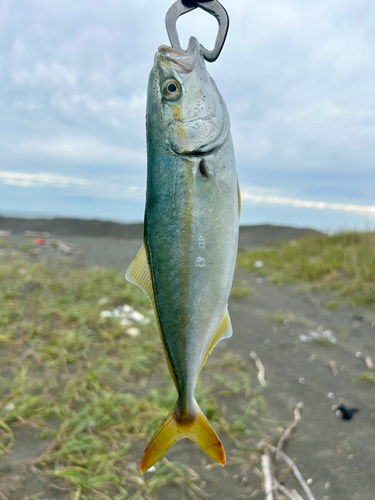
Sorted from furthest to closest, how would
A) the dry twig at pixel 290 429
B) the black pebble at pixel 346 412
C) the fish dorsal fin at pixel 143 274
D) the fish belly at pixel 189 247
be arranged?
the black pebble at pixel 346 412
the dry twig at pixel 290 429
the fish dorsal fin at pixel 143 274
the fish belly at pixel 189 247

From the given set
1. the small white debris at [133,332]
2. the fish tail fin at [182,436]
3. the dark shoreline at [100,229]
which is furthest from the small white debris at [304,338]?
the dark shoreline at [100,229]

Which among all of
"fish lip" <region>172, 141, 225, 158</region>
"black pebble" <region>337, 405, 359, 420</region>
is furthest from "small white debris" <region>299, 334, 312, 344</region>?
"fish lip" <region>172, 141, 225, 158</region>

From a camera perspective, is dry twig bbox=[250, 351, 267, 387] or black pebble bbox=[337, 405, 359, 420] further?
dry twig bbox=[250, 351, 267, 387]

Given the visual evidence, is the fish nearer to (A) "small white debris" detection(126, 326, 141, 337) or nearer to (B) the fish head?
(B) the fish head

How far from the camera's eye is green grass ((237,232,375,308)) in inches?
268

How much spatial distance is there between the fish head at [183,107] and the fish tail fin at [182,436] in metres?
1.01

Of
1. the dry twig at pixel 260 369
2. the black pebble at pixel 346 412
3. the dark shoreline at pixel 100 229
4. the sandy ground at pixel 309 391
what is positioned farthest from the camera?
the dark shoreline at pixel 100 229

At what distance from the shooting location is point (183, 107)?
1.25 meters

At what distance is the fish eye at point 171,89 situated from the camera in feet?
4.10

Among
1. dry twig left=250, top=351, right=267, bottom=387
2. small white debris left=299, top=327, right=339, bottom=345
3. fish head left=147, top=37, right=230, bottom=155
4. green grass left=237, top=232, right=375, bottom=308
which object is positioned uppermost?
fish head left=147, top=37, right=230, bottom=155

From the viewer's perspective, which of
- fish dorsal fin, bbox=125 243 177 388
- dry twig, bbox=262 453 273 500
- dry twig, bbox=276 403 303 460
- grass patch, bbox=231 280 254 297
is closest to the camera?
fish dorsal fin, bbox=125 243 177 388

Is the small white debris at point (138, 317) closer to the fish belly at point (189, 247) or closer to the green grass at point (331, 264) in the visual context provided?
the fish belly at point (189, 247)

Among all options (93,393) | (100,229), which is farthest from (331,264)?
(100,229)

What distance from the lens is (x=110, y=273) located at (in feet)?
21.2
